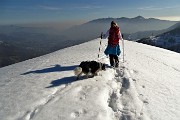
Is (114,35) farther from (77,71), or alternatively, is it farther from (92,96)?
(92,96)

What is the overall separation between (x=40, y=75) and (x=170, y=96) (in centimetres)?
740

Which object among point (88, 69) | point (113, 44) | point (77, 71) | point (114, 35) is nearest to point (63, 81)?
point (77, 71)

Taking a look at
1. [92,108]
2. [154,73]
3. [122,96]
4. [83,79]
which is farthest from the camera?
[154,73]

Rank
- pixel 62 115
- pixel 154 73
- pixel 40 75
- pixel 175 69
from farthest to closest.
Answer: pixel 175 69, pixel 154 73, pixel 40 75, pixel 62 115

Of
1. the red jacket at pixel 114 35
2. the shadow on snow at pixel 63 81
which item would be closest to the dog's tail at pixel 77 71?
the shadow on snow at pixel 63 81

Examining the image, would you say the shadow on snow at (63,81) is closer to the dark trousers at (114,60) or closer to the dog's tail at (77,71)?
the dog's tail at (77,71)

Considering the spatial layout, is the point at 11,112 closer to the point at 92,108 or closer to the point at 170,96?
the point at 92,108

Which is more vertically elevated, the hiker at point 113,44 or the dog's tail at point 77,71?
the hiker at point 113,44

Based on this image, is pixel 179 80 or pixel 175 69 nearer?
pixel 179 80

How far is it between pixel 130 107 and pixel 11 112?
4661 mm

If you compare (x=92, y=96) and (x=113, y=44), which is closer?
(x=92, y=96)

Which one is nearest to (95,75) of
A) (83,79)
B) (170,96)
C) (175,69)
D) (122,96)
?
(83,79)

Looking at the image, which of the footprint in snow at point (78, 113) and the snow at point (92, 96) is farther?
the snow at point (92, 96)

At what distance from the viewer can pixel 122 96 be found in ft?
34.7
